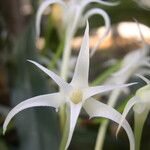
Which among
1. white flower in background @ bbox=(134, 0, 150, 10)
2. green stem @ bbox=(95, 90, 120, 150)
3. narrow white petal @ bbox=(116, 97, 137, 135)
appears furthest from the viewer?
white flower in background @ bbox=(134, 0, 150, 10)

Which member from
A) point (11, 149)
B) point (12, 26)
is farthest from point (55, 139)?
point (12, 26)

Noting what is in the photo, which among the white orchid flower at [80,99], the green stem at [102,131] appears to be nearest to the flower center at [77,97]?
the white orchid flower at [80,99]

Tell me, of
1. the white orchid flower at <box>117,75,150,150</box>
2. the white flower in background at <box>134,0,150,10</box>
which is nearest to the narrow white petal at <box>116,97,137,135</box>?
the white orchid flower at <box>117,75,150,150</box>

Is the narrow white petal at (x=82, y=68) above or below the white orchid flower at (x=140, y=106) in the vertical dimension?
above

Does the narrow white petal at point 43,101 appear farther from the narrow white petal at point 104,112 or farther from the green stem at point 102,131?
the green stem at point 102,131

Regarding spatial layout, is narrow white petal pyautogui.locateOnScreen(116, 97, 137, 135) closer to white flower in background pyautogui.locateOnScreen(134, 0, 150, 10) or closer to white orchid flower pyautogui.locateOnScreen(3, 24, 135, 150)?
white orchid flower pyautogui.locateOnScreen(3, 24, 135, 150)

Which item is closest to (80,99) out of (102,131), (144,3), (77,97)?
(77,97)

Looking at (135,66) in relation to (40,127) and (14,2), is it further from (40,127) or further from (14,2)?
(14,2)

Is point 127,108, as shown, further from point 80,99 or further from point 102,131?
point 102,131

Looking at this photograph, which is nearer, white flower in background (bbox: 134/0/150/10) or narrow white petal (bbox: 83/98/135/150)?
narrow white petal (bbox: 83/98/135/150)

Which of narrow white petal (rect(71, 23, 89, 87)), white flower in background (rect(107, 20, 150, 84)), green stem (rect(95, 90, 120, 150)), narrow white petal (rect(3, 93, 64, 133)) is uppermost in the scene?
narrow white petal (rect(71, 23, 89, 87))

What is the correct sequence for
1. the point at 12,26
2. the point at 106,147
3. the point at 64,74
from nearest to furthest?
the point at 64,74 → the point at 106,147 → the point at 12,26
